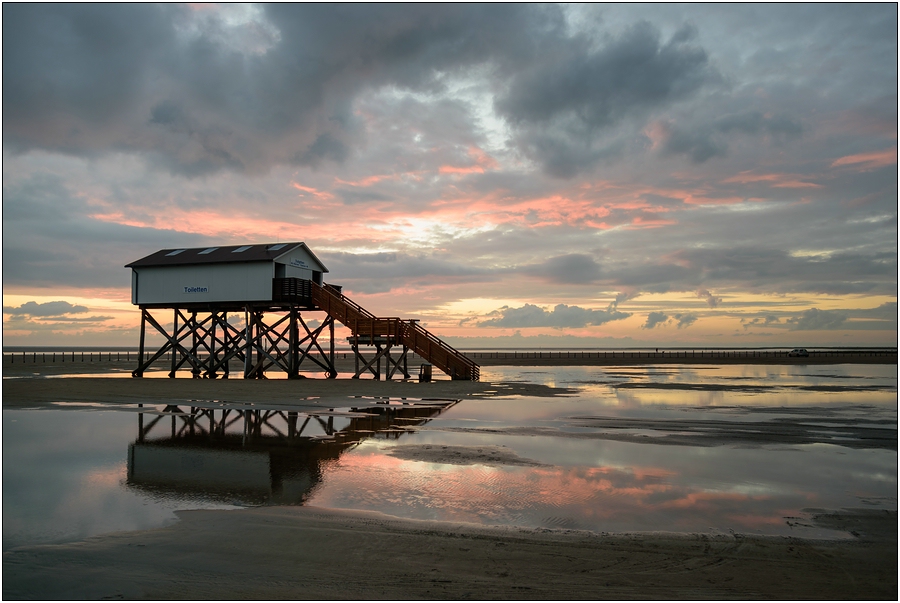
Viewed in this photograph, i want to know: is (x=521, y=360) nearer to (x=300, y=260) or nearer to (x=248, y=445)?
(x=300, y=260)

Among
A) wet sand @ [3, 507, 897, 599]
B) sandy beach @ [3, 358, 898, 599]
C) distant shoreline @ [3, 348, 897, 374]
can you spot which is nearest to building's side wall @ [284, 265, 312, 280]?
distant shoreline @ [3, 348, 897, 374]

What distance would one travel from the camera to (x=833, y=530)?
837 centimetres

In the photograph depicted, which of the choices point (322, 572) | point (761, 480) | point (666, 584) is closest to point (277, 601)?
point (322, 572)

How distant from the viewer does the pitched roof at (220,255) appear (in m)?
36.7

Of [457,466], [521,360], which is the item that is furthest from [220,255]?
[521,360]

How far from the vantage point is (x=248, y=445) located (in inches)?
579

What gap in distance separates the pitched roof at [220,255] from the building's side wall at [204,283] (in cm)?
41

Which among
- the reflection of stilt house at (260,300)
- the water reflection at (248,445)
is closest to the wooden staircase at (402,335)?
the reflection of stilt house at (260,300)

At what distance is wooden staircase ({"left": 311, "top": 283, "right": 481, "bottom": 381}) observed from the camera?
3594cm

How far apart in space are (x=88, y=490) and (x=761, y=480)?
12301mm

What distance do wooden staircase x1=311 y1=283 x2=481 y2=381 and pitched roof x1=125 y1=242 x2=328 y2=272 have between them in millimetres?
4724

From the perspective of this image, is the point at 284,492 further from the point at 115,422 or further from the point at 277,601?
the point at 115,422

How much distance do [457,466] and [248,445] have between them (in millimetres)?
5701

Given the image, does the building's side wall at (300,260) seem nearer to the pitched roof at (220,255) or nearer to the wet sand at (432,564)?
the pitched roof at (220,255)
